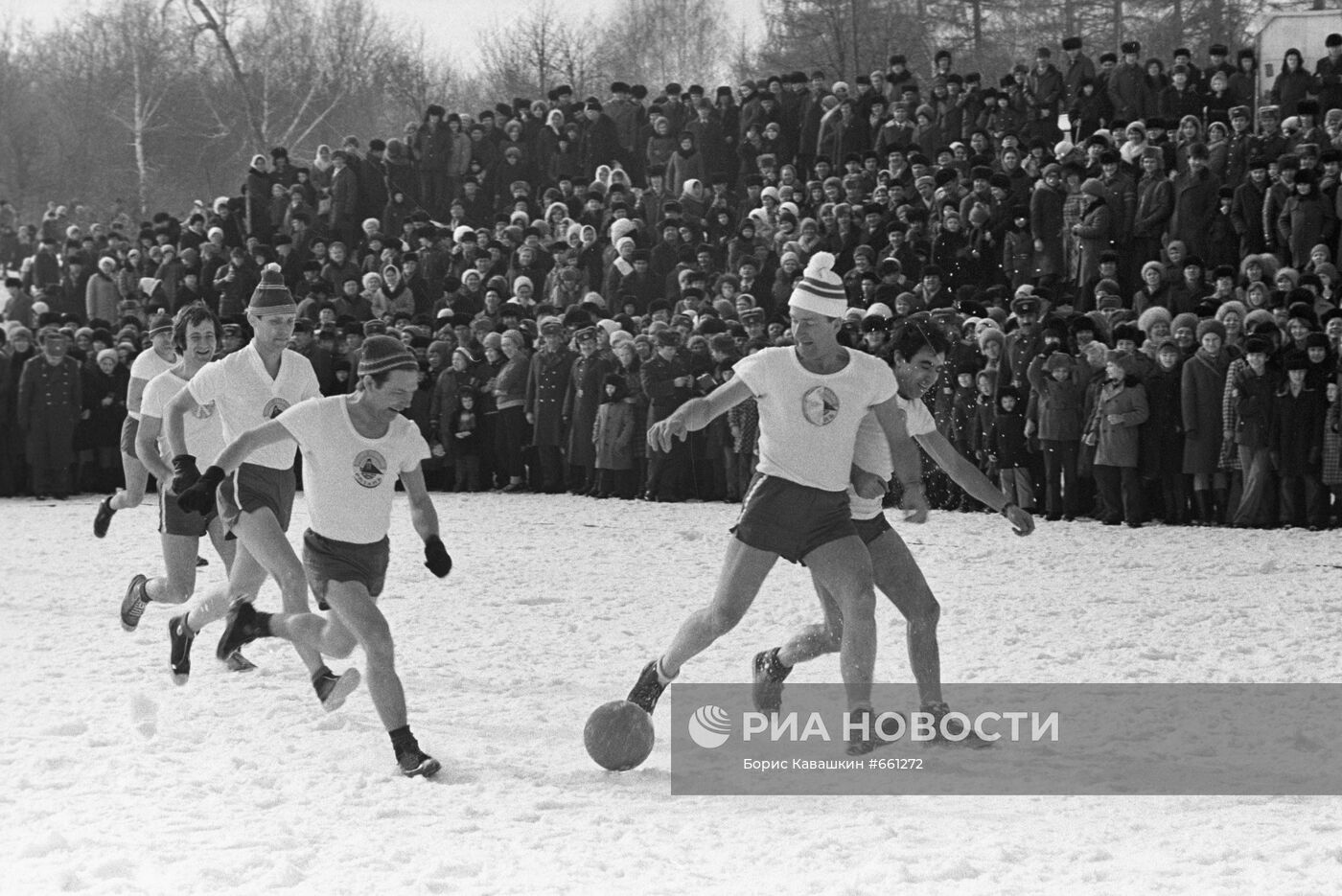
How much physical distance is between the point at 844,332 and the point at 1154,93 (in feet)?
14.7

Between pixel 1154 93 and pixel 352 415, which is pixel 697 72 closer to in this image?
pixel 1154 93

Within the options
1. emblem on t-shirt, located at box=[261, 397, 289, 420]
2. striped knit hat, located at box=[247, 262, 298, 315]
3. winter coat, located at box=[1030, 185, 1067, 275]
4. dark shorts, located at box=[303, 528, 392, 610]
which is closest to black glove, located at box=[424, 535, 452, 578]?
dark shorts, located at box=[303, 528, 392, 610]

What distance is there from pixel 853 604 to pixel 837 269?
11.1 m

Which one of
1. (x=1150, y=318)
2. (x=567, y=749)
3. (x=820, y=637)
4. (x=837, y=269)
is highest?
(x=837, y=269)

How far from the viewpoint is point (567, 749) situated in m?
6.67

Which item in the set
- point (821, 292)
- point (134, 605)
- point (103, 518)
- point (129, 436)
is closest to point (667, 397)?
point (129, 436)

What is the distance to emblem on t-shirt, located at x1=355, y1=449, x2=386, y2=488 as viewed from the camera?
6.45 m

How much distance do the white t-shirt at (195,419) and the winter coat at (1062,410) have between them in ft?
24.6

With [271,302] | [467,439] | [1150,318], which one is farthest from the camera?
[467,439]

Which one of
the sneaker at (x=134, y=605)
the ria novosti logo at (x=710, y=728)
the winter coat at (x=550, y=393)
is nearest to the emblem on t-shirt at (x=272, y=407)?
the sneaker at (x=134, y=605)

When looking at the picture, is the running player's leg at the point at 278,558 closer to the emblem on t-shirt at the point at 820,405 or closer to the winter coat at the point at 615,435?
the emblem on t-shirt at the point at 820,405

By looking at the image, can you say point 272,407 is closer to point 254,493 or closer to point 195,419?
point 254,493

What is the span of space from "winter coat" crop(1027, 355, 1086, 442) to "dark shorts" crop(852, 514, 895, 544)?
25.5 ft

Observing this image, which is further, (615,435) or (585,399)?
(585,399)
